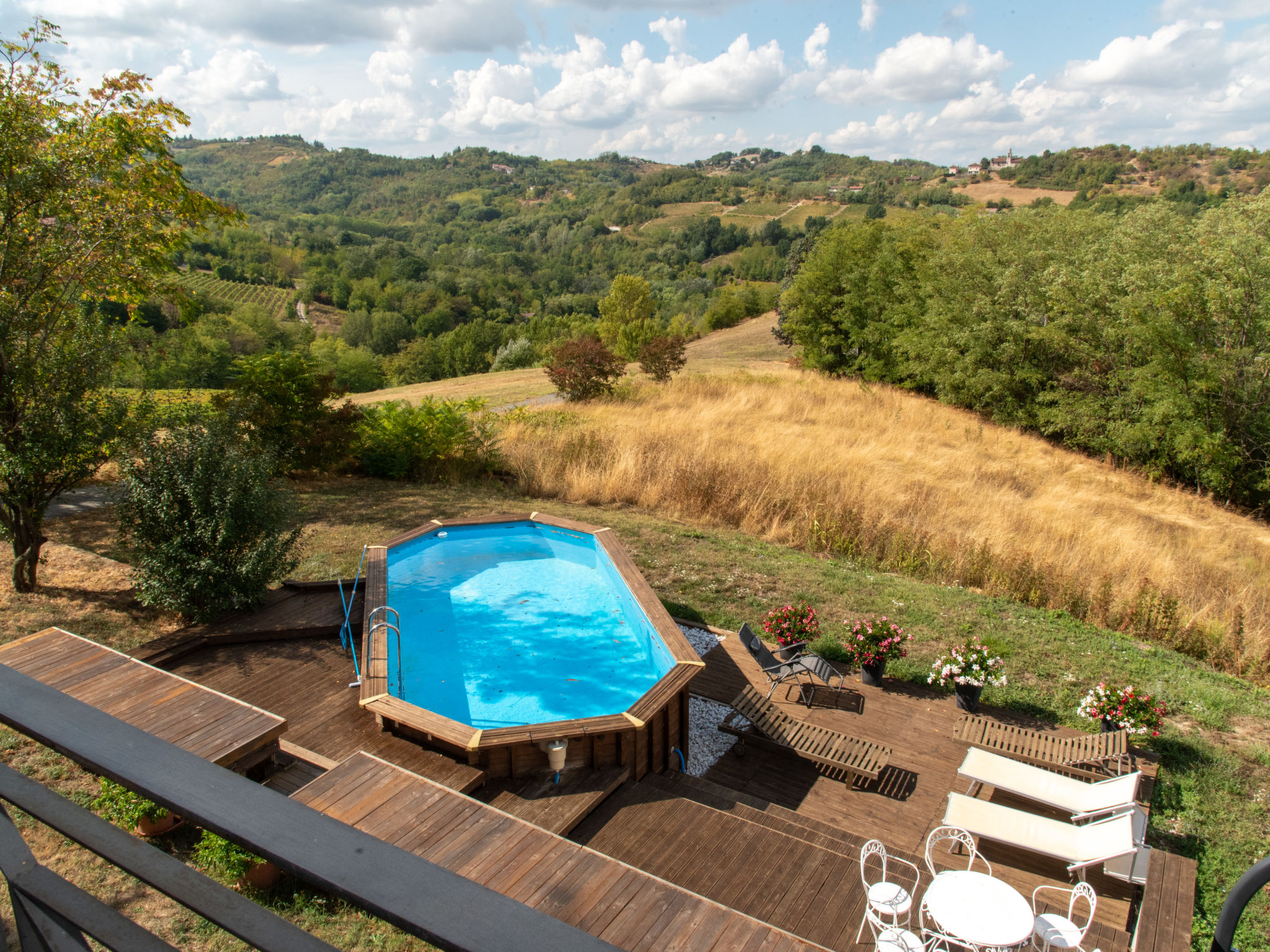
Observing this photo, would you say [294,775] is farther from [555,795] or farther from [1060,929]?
[1060,929]

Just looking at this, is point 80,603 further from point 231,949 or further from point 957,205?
point 957,205

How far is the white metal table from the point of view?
360 cm

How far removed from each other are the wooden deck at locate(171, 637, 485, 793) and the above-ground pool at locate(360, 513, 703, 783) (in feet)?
0.49

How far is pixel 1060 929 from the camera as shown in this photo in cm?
393

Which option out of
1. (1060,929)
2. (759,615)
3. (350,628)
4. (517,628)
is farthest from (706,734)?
(350,628)

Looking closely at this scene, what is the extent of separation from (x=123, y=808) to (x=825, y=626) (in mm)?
6232

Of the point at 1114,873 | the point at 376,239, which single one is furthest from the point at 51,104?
the point at 376,239

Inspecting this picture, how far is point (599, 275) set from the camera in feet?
394

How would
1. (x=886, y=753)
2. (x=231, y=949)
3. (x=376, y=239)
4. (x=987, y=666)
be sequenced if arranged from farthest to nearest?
(x=376, y=239) → (x=987, y=666) → (x=886, y=753) → (x=231, y=949)

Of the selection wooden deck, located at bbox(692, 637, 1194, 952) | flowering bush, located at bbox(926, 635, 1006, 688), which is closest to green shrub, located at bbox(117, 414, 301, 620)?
wooden deck, located at bbox(692, 637, 1194, 952)

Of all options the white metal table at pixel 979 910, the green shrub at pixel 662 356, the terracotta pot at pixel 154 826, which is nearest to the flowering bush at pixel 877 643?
the white metal table at pixel 979 910

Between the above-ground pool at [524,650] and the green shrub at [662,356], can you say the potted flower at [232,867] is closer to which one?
the above-ground pool at [524,650]

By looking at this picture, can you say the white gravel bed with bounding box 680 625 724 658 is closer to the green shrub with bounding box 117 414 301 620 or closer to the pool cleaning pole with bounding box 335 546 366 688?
the pool cleaning pole with bounding box 335 546 366 688

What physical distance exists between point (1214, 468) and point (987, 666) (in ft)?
48.0
